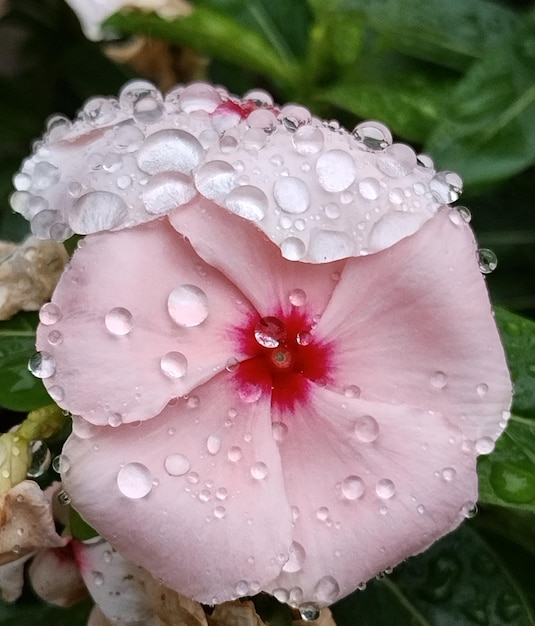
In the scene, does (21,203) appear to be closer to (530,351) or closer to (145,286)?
(145,286)

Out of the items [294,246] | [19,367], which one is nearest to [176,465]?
[294,246]

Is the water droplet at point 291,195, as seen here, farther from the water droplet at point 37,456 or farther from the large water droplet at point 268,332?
the water droplet at point 37,456

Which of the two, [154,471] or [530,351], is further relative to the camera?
[530,351]

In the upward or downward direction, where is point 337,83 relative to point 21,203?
downward

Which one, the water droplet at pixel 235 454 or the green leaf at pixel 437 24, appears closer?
the water droplet at pixel 235 454

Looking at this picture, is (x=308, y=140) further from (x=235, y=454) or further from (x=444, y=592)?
(x=444, y=592)

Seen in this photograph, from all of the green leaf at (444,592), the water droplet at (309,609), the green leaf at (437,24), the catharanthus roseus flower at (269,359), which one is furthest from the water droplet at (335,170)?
the green leaf at (437,24)

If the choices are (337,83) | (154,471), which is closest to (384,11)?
(337,83)
